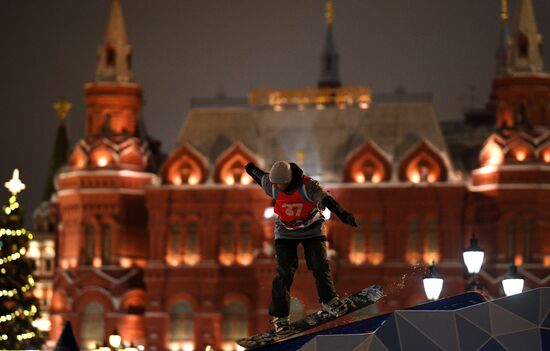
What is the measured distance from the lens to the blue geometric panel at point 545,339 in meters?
17.4

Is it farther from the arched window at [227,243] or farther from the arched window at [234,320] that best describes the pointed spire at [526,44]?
the arched window at [234,320]

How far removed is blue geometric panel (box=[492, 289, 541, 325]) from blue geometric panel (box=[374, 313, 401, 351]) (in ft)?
3.43

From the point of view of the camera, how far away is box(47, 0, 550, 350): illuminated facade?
81.8 metres

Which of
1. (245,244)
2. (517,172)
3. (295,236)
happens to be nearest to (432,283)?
(295,236)

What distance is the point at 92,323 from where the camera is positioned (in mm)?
83312

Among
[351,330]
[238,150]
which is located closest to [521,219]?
[238,150]

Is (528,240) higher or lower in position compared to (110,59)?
lower

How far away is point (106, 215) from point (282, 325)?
6631cm

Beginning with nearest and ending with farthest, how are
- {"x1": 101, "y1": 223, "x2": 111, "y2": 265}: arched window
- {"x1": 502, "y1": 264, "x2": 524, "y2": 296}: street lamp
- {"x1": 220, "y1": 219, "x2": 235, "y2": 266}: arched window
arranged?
{"x1": 502, "y1": 264, "x2": 524, "y2": 296}: street lamp
{"x1": 220, "y1": 219, "x2": 235, "y2": 266}: arched window
{"x1": 101, "y1": 223, "x2": 111, "y2": 265}: arched window

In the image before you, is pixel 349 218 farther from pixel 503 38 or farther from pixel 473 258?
pixel 503 38

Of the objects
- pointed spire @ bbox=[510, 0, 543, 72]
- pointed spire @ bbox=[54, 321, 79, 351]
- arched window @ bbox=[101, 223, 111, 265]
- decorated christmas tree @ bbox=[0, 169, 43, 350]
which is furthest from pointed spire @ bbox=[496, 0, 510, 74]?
pointed spire @ bbox=[54, 321, 79, 351]

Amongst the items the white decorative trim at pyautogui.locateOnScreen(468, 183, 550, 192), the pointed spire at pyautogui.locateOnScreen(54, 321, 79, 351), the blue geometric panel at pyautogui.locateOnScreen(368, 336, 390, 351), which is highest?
the white decorative trim at pyautogui.locateOnScreen(468, 183, 550, 192)

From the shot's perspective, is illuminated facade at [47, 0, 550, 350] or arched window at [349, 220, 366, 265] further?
arched window at [349, 220, 366, 265]

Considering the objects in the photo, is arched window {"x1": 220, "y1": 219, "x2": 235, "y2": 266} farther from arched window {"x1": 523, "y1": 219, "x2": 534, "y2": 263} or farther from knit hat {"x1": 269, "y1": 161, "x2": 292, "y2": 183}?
knit hat {"x1": 269, "y1": 161, "x2": 292, "y2": 183}
